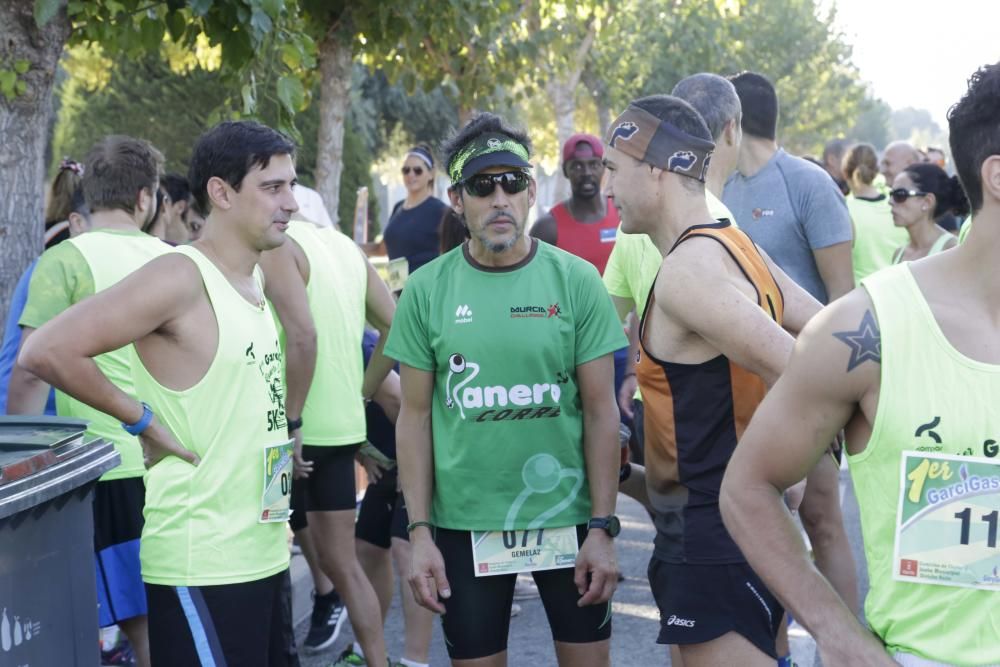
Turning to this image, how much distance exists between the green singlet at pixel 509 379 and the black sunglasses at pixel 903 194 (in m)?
5.03

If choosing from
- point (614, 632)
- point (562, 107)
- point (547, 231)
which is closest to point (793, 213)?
point (614, 632)

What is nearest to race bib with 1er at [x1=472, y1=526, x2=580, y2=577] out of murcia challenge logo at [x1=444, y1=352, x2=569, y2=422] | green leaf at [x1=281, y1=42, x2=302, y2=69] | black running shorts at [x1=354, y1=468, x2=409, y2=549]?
murcia challenge logo at [x1=444, y1=352, x2=569, y2=422]

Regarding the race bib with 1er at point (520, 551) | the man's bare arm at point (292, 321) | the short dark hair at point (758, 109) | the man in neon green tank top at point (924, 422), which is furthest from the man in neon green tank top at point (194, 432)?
the short dark hair at point (758, 109)

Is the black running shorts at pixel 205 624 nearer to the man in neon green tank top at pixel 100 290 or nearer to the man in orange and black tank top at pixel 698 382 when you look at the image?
the man in orange and black tank top at pixel 698 382

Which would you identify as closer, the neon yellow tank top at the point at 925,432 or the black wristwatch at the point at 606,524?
the neon yellow tank top at the point at 925,432

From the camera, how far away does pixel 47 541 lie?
3.23 metres

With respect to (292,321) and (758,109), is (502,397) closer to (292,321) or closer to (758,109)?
(292,321)

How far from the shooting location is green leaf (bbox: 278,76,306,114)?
20.2 ft

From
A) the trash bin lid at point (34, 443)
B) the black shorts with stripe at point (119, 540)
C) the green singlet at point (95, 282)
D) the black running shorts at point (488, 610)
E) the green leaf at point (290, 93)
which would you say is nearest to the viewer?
the trash bin lid at point (34, 443)

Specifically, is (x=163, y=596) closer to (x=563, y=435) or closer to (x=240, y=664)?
(x=240, y=664)

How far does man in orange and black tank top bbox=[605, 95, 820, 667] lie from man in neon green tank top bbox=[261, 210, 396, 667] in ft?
7.27

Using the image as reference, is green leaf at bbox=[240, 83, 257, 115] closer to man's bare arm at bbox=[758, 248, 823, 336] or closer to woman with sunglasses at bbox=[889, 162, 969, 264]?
man's bare arm at bbox=[758, 248, 823, 336]

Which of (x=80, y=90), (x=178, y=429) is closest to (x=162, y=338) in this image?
(x=178, y=429)

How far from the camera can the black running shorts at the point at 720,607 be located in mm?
3236
